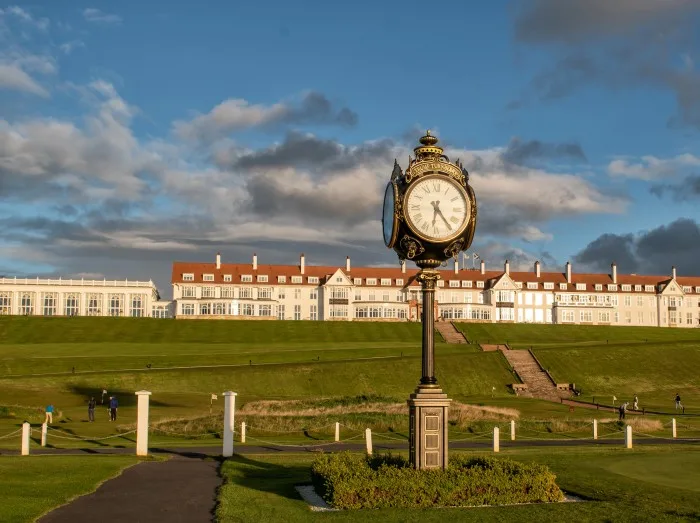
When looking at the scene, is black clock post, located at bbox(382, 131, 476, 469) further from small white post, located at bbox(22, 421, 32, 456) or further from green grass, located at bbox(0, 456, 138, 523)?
small white post, located at bbox(22, 421, 32, 456)

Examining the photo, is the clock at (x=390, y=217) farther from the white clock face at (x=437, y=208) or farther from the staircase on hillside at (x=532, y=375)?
the staircase on hillside at (x=532, y=375)

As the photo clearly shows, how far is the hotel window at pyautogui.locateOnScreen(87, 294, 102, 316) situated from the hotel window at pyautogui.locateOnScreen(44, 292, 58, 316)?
19.5ft

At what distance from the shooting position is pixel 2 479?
19156 millimetres

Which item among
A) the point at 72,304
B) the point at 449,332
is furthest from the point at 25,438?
the point at 72,304

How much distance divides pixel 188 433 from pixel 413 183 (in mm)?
23132

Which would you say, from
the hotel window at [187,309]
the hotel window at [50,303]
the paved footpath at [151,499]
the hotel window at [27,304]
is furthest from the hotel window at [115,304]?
the paved footpath at [151,499]

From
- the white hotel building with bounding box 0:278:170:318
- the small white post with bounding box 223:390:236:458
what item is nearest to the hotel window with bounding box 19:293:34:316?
the white hotel building with bounding box 0:278:170:318

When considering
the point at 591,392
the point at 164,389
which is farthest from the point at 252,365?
the point at 591,392

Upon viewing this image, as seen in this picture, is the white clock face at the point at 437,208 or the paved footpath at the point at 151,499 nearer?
the paved footpath at the point at 151,499

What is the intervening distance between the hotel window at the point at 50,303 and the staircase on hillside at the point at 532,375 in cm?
8995

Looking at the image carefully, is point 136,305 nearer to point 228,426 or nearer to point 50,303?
point 50,303

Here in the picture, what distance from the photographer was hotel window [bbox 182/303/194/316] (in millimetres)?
141125

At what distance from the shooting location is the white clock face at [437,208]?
17375 millimetres

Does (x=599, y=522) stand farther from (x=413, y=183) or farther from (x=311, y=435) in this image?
(x=311, y=435)
